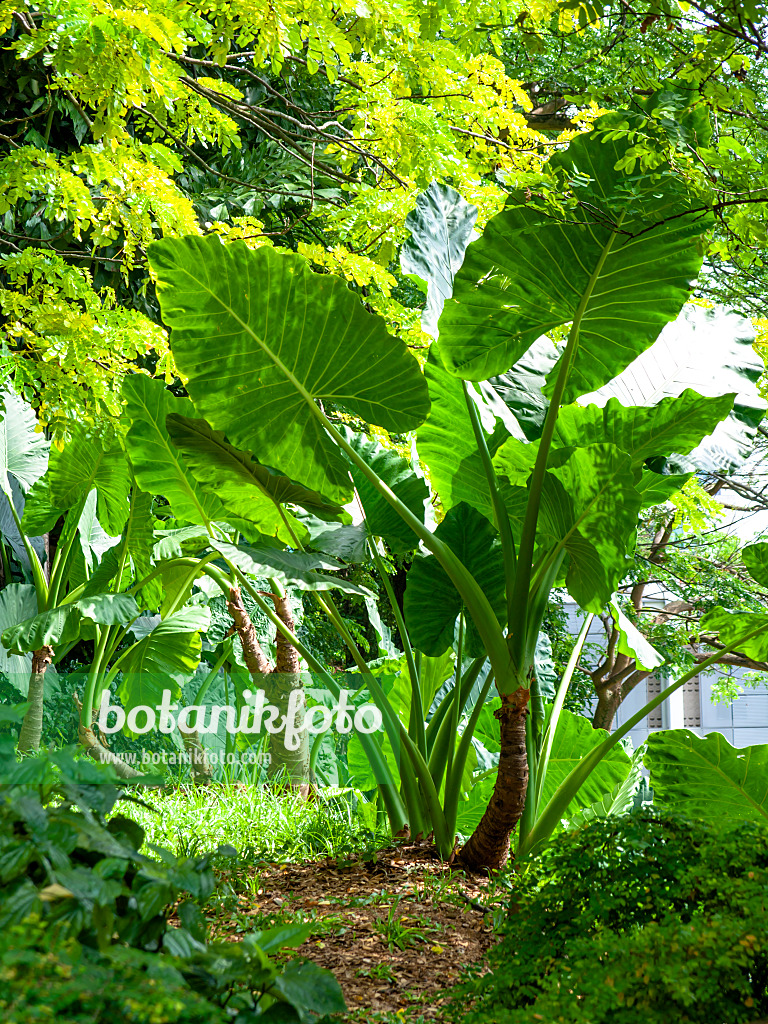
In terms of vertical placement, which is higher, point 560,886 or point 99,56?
point 99,56

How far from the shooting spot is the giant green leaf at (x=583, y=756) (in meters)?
3.29

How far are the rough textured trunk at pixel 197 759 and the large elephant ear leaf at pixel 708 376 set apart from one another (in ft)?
8.40

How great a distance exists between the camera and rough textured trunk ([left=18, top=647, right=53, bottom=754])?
13.7 feet

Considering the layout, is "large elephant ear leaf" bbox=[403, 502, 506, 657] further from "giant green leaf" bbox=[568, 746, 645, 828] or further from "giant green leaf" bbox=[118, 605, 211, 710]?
"giant green leaf" bbox=[118, 605, 211, 710]

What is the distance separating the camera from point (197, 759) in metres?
4.13

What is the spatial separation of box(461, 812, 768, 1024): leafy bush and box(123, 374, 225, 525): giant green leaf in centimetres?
231

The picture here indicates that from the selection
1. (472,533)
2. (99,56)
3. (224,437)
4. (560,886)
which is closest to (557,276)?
(472,533)

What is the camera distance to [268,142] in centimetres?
696

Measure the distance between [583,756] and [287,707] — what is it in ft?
4.44

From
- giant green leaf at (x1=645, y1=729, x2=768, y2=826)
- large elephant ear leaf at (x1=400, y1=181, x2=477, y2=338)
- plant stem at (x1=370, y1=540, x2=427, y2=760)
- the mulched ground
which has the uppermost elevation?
large elephant ear leaf at (x1=400, y1=181, x2=477, y2=338)

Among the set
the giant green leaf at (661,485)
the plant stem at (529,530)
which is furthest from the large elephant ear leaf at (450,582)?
the giant green leaf at (661,485)

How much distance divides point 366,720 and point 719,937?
1880mm

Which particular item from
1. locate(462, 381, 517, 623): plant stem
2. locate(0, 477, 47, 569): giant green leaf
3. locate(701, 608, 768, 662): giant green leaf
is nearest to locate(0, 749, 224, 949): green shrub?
locate(462, 381, 517, 623): plant stem

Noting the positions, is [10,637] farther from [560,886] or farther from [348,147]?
[348,147]
